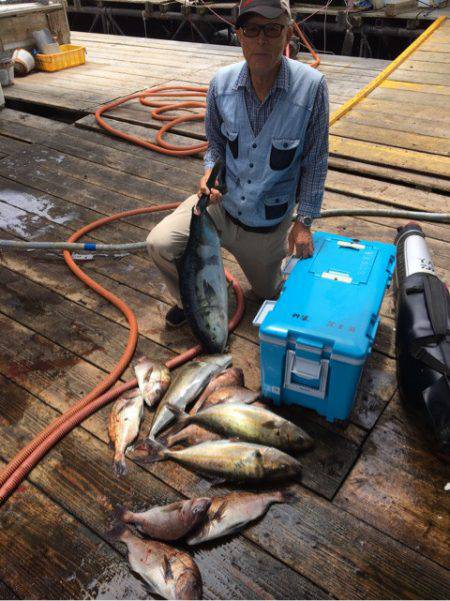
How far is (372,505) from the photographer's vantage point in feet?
6.54

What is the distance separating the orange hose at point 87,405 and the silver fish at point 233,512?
86cm

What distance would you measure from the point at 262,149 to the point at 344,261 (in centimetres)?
77

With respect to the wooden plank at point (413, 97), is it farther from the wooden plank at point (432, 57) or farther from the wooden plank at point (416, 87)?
the wooden plank at point (432, 57)

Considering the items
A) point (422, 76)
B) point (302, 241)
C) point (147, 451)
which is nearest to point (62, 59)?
point (422, 76)

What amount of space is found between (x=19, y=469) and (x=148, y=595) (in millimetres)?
865

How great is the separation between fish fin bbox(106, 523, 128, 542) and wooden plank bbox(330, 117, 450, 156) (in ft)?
14.9

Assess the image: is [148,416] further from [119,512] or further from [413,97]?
[413,97]

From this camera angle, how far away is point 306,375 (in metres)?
2.10

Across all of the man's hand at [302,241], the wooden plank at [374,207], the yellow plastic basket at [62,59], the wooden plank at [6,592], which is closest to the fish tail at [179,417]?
the wooden plank at [6,592]

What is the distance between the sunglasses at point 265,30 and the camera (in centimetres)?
210

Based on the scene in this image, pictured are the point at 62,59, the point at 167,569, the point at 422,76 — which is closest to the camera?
the point at 167,569

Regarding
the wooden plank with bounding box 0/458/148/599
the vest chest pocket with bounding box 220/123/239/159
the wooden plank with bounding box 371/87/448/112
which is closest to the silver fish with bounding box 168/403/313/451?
the wooden plank with bounding box 0/458/148/599

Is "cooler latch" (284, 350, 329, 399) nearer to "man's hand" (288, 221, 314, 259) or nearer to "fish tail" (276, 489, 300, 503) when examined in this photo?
"fish tail" (276, 489, 300, 503)

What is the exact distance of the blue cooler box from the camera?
198 centimetres
